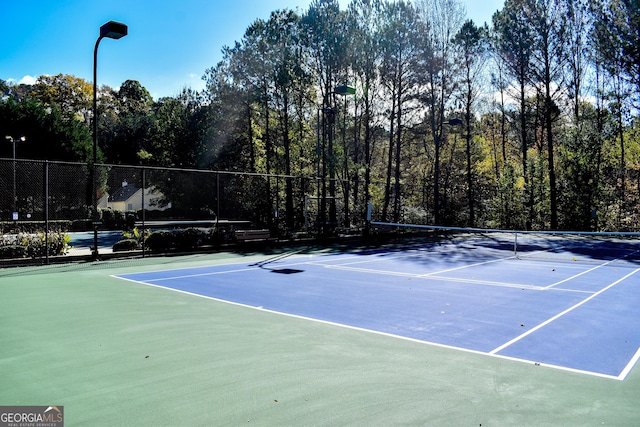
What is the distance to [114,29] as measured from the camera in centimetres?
1237

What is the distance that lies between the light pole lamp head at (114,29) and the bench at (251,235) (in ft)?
29.8

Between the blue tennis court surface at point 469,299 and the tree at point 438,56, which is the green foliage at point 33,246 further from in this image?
the tree at point 438,56

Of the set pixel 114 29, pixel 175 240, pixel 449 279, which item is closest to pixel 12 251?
pixel 175 240

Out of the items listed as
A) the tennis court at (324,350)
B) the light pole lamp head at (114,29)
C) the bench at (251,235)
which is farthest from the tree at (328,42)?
the tennis court at (324,350)

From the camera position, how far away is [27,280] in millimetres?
10812

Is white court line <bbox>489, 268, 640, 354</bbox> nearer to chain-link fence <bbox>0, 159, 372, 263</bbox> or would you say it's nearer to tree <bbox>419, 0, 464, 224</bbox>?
chain-link fence <bbox>0, 159, 372, 263</bbox>

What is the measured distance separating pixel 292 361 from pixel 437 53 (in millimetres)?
28541

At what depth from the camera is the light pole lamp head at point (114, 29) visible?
40.4 ft

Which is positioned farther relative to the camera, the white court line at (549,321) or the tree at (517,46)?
the tree at (517,46)

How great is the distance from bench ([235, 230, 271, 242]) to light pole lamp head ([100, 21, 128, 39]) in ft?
29.8

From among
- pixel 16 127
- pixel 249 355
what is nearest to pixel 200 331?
pixel 249 355

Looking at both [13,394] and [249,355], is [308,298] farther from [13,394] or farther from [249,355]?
[13,394]

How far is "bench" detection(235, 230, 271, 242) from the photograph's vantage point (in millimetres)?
19484

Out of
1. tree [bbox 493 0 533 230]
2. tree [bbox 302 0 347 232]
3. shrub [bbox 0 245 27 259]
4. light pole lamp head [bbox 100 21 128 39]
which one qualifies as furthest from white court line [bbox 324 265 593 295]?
tree [bbox 493 0 533 230]
